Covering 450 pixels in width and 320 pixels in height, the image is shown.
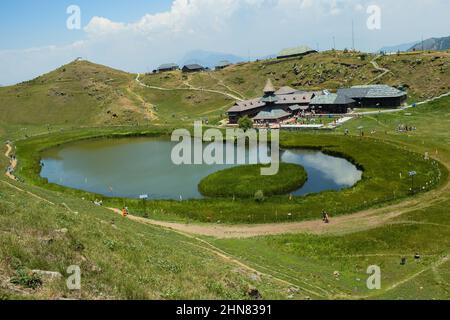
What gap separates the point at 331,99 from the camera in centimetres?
12694

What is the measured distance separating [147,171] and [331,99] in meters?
69.0

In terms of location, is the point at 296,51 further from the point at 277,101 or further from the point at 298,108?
the point at 298,108

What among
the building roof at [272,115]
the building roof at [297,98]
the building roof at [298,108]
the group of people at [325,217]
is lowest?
the group of people at [325,217]

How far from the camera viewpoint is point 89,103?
16688cm

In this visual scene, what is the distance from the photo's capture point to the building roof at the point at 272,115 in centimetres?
12428

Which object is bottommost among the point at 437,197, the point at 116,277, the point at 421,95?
the point at 437,197

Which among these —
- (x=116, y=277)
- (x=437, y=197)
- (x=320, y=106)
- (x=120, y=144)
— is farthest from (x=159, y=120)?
(x=116, y=277)

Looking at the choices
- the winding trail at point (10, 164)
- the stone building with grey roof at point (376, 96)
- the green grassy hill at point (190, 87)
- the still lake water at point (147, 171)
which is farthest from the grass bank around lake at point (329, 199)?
the green grassy hill at point (190, 87)

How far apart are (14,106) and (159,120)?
65451 millimetres

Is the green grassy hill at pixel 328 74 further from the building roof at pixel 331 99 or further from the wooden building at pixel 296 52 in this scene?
the building roof at pixel 331 99

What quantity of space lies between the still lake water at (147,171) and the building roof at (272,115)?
30.9 metres

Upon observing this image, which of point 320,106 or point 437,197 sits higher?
point 320,106
